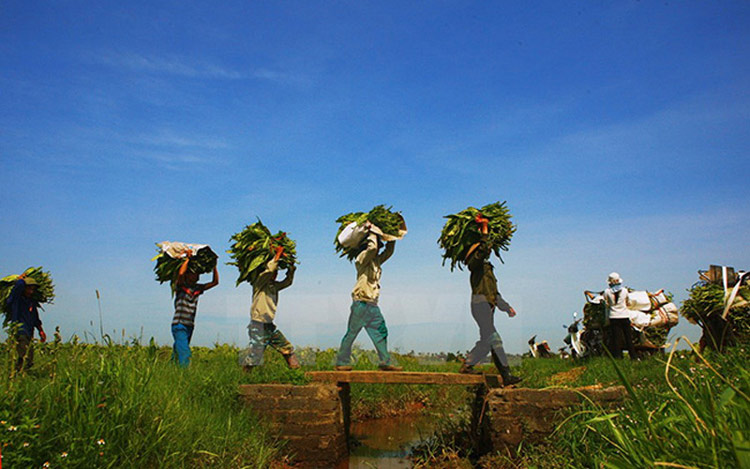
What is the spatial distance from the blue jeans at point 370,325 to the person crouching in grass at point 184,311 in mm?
2686

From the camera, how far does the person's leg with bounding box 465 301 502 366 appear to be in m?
7.62

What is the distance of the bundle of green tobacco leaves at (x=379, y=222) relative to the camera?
335 inches

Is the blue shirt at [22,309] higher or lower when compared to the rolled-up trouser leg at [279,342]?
higher

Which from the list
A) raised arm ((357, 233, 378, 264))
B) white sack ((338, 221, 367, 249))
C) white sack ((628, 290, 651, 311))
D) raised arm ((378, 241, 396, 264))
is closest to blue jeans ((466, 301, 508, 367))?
raised arm ((378, 241, 396, 264))

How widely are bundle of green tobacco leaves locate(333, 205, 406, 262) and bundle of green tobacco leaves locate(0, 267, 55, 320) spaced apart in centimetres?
613

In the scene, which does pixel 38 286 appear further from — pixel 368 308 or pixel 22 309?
pixel 368 308

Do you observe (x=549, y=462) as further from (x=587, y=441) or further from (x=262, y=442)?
(x=262, y=442)

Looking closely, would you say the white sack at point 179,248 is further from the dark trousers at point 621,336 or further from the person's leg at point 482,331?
the dark trousers at point 621,336

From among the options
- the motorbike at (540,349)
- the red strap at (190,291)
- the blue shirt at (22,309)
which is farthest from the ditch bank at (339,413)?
the motorbike at (540,349)

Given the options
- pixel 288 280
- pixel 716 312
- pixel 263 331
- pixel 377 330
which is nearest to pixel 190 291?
pixel 263 331

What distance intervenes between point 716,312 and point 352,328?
681 centimetres

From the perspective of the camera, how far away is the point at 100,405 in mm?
4504

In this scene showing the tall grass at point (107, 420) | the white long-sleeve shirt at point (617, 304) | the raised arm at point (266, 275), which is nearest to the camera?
the tall grass at point (107, 420)

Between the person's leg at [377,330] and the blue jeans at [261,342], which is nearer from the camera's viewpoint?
the person's leg at [377,330]
